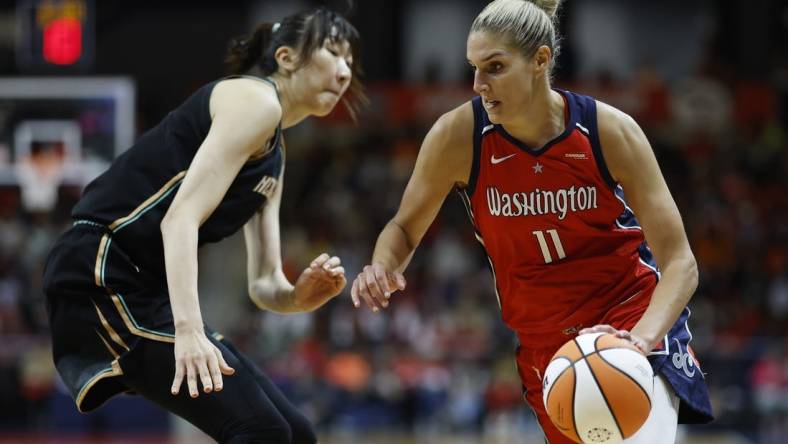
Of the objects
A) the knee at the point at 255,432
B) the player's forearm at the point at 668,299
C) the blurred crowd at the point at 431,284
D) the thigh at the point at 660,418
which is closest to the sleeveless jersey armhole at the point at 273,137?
the knee at the point at 255,432

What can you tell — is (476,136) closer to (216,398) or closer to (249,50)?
(249,50)

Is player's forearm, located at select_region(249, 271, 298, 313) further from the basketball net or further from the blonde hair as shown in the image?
the basketball net

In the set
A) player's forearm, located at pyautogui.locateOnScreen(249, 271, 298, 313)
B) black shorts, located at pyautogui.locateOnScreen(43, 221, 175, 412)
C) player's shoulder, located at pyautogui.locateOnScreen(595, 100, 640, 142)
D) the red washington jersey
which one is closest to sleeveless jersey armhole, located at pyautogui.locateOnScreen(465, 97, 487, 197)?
the red washington jersey

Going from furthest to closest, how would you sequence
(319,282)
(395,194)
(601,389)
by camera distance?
(395,194), (319,282), (601,389)

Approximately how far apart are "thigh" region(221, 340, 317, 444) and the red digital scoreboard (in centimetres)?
695

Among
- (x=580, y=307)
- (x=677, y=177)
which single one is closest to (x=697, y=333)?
(x=677, y=177)

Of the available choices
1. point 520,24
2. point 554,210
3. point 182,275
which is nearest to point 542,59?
point 520,24

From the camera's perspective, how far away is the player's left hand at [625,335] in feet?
10.8

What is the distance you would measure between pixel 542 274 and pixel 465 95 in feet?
36.0

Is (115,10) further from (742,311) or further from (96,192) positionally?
(96,192)

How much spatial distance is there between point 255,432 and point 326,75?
1343mm

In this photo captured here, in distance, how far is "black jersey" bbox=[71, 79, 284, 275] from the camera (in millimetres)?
3668

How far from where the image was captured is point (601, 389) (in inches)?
124

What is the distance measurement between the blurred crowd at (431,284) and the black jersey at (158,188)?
7390 millimetres
